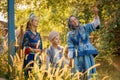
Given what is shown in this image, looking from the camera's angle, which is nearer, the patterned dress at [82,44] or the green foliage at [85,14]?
the patterned dress at [82,44]

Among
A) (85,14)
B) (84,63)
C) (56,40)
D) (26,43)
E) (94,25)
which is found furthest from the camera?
(85,14)

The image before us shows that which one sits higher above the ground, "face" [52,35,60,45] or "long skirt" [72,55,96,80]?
"face" [52,35,60,45]

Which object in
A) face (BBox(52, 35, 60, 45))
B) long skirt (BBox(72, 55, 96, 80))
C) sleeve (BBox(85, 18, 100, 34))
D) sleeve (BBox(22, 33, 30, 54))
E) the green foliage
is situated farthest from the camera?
the green foliage

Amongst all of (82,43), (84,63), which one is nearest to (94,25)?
(82,43)

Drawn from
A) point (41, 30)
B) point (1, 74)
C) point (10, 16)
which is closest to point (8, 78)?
point (1, 74)

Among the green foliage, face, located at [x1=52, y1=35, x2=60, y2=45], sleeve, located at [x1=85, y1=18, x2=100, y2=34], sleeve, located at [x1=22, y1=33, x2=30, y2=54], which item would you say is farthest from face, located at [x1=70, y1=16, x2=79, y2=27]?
the green foliage

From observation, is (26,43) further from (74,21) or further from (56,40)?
(74,21)

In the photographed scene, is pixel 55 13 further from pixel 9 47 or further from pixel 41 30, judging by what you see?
pixel 9 47

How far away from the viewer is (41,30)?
13.3m

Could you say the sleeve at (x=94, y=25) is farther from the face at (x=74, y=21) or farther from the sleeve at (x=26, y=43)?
the sleeve at (x=26, y=43)

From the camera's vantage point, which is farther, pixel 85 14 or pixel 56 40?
pixel 85 14

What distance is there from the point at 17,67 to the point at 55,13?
19.3 ft

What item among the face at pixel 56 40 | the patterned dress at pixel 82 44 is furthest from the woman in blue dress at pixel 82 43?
the face at pixel 56 40

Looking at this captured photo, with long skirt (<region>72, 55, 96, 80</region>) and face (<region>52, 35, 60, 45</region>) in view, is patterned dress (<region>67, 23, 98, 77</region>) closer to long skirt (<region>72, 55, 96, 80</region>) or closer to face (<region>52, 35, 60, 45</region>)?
long skirt (<region>72, 55, 96, 80</region>)
